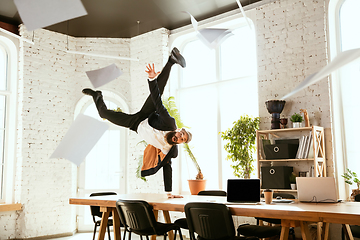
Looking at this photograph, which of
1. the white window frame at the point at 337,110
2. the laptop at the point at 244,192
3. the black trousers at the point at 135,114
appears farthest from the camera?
the white window frame at the point at 337,110

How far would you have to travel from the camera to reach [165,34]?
22.7 feet

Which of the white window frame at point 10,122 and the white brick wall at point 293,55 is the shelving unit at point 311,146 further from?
the white window frame at point 10,122

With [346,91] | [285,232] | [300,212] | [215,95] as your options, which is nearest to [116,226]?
[285,232]

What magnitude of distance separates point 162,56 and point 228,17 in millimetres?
1462

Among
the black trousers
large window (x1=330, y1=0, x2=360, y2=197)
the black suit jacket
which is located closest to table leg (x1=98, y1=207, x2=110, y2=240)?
the black suit jacket

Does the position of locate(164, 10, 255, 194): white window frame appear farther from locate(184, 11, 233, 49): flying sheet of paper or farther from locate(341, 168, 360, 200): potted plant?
locate(184, 11, 233, 49): flying sheet of paper

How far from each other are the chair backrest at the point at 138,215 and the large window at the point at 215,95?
8.50 ft

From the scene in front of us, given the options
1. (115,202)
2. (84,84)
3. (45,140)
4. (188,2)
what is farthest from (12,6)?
(115,202)

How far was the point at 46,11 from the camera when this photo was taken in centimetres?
125

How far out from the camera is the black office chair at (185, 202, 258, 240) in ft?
10.0

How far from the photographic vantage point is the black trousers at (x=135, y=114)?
180 inches

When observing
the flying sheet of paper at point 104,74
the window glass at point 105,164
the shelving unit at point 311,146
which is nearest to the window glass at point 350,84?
the shelving unit at point 311,146

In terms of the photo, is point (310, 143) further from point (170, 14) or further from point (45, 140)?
point (45, 140)

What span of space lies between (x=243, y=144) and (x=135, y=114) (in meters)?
1.81
